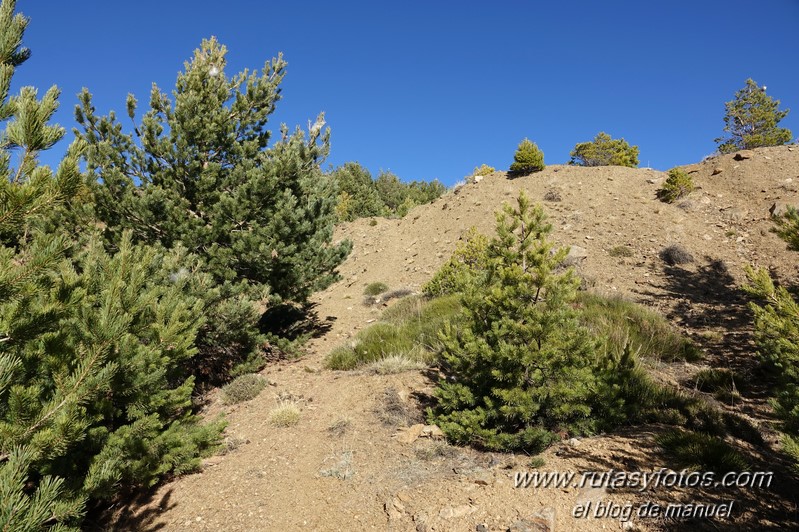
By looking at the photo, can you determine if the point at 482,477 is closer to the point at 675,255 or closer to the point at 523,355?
the point at 523,355

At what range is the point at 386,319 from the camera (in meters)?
12.0

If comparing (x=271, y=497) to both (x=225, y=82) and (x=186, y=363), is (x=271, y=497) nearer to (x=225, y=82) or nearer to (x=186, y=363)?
(x=186, y=363)

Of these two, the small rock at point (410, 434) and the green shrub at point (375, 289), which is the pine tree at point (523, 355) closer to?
the small rock at point (410, 434)

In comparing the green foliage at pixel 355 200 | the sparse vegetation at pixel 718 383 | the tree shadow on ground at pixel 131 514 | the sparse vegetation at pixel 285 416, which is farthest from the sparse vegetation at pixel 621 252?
the green foliage at pixel 355 200

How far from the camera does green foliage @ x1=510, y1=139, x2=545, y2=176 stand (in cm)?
2316

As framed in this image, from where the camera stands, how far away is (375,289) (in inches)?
623

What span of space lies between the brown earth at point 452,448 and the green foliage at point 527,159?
771 centimetres

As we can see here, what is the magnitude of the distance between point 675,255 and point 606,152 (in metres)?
15.2

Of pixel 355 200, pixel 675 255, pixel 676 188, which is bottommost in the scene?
pixel 675 255

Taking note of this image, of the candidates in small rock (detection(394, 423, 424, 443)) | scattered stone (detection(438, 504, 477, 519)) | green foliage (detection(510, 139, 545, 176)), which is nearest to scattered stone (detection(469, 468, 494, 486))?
scattered stone (detection(438, 504, 477, 519))

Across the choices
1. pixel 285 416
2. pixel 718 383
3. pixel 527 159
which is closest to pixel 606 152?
pixel 527 159

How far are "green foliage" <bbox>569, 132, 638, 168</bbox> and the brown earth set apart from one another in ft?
30.0

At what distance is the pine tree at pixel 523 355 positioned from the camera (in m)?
4.97

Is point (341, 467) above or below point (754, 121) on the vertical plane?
below
